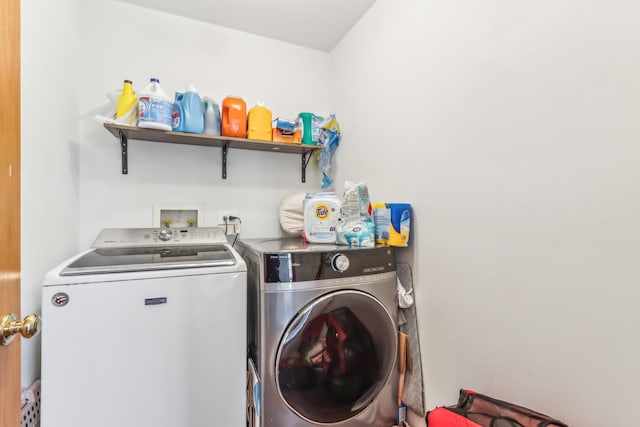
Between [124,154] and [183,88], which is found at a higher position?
[183,88]

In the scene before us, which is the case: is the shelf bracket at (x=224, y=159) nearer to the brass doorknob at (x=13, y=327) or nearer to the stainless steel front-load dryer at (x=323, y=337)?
the stainless steel front-load dryer at (x=323, y=337)

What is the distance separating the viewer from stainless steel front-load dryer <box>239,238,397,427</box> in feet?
4.01

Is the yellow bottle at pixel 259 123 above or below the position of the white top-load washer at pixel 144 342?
above

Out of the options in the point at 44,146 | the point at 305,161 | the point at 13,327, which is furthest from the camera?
the point at 305,161

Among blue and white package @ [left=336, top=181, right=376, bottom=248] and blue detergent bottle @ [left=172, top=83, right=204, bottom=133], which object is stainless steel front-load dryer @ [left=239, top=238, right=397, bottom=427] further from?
blue detergent bottle @ [left=172, top=83, right=204, bottom=133]

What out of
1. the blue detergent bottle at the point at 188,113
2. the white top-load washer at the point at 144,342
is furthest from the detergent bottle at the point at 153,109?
the white top-load washer at the point at 144,342

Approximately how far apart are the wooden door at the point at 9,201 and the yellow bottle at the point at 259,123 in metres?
1.20

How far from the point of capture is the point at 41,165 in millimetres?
1175

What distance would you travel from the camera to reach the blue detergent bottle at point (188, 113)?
166 centimetres

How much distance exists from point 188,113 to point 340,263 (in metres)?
1.20

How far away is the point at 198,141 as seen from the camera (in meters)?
1.87

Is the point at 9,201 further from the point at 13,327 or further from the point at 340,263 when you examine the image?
the point at 340,263

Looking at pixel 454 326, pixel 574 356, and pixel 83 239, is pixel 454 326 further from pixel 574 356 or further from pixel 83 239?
pixel 83 239

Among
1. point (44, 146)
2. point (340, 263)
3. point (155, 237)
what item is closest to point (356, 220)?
point (340, 263)
